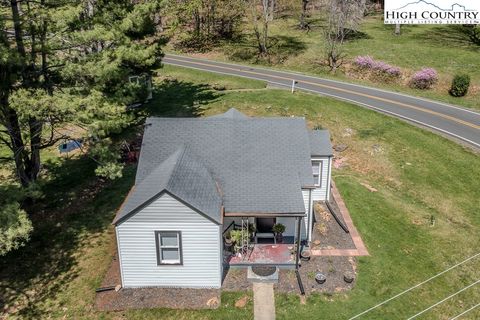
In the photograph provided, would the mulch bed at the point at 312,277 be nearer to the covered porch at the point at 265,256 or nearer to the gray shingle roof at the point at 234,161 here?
the covered porch at the point at 265,256

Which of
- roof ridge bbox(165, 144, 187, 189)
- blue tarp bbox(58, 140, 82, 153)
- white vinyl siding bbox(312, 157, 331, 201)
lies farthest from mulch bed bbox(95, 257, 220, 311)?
blue tarp bbox(58, 140, 82, 153)

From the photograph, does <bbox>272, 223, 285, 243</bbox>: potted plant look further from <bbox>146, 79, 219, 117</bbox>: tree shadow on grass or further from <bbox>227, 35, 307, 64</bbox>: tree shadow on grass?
<bbox>227, 35, 307, 64</bbox>: tree shadow on grass

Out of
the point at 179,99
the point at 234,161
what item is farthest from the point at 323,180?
the point at 179,99

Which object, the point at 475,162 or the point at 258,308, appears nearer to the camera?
the point at 258,308

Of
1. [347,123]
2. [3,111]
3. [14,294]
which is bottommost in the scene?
[14,294]

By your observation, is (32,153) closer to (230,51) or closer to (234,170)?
(234,170)

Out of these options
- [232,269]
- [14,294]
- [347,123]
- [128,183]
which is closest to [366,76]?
[347,123]

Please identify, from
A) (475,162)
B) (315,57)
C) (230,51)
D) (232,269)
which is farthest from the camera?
(230,51)
